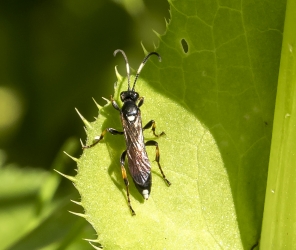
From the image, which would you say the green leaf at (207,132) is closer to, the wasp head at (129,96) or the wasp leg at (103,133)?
the wasp leg at (103,133)

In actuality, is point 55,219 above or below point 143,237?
above

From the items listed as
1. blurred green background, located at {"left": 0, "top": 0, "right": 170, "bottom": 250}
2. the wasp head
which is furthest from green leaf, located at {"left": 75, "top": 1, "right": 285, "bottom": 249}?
blurred green background, located at {"left": 0, "top": 0, "right": 170, "bottom": 250}

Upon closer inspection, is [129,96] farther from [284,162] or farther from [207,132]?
[284,162]

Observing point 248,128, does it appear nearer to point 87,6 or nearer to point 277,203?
point 277,203

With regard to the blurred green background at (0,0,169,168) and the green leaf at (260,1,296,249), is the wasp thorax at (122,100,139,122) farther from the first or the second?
the blurred green background at (0,0,169,168)

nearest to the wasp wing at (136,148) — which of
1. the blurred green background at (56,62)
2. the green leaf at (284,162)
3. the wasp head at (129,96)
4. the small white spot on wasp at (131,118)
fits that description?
the small white spot on wasp at (131,118)

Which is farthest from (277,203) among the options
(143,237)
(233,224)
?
(143,237)

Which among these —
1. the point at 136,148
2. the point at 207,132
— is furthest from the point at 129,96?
the point at 207,132
